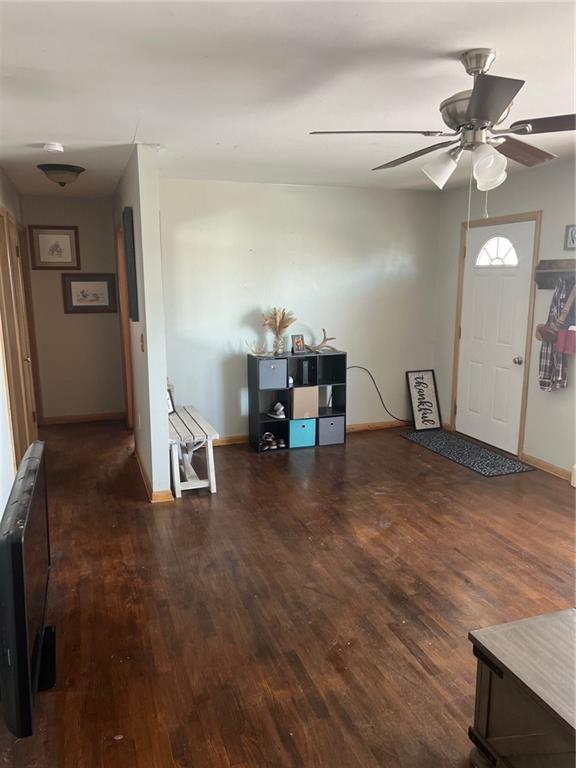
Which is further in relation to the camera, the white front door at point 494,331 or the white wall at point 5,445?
the white front door at point 494,331

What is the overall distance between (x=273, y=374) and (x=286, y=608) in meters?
2.63

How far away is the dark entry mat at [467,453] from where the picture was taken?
4561 mm

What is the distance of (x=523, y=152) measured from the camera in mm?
2457

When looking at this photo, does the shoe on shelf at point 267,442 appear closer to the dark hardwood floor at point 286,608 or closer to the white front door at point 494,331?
the dark hardwood floor at point 286,608

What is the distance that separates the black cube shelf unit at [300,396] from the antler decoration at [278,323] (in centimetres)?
14

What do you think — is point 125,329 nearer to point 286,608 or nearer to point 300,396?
point 300,396

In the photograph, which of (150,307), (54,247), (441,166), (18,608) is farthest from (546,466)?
(54,247)

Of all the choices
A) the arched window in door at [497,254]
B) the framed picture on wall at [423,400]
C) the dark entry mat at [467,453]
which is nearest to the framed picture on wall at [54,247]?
the framed picture on wall at [423,400]

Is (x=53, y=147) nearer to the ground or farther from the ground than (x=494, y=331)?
farther from the ground

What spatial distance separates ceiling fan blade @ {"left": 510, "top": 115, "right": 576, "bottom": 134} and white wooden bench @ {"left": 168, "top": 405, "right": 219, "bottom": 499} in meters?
2.71

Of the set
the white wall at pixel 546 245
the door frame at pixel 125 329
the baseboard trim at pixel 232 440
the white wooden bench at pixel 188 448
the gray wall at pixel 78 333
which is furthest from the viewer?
the gray wall at pixel 78 333

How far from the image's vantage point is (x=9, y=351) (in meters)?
3.87

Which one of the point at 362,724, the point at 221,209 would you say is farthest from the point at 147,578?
the point at 221,209

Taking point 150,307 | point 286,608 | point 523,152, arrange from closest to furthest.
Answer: point 523,152 < point 286,608 < point 150,307
